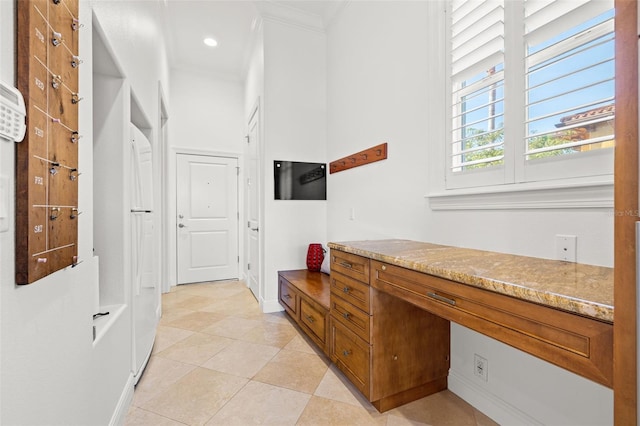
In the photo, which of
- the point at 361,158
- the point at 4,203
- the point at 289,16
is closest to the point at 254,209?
the point at 361,158

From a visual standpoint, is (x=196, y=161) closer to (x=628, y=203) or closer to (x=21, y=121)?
(x=21, y=121)

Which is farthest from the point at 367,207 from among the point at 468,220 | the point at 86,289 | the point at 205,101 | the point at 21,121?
the point at 205,101

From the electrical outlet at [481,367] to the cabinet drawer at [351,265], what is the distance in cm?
79

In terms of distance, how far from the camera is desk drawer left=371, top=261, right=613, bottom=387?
0.72 meters

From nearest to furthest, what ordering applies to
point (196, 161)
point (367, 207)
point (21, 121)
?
point (21, 121) < point (367, 207) < point (196, 161)

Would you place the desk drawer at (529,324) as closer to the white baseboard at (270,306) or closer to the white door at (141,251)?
the white door at (141,251)

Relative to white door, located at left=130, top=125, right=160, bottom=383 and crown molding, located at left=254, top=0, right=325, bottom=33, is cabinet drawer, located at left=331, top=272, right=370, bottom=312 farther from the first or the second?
crown molding, located at left=254, top=0, right=325, bottom=33

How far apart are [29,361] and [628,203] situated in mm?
1506

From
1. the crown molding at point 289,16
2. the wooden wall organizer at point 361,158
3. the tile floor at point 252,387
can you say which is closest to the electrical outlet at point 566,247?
the tile floor at point 252,387

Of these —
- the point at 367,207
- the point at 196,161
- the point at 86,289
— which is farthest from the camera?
the point at 196,161

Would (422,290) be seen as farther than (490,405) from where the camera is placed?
No

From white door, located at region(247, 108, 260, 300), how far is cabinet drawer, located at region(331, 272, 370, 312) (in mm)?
1799

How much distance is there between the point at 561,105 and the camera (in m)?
1.31

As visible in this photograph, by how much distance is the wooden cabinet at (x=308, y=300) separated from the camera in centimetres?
230
